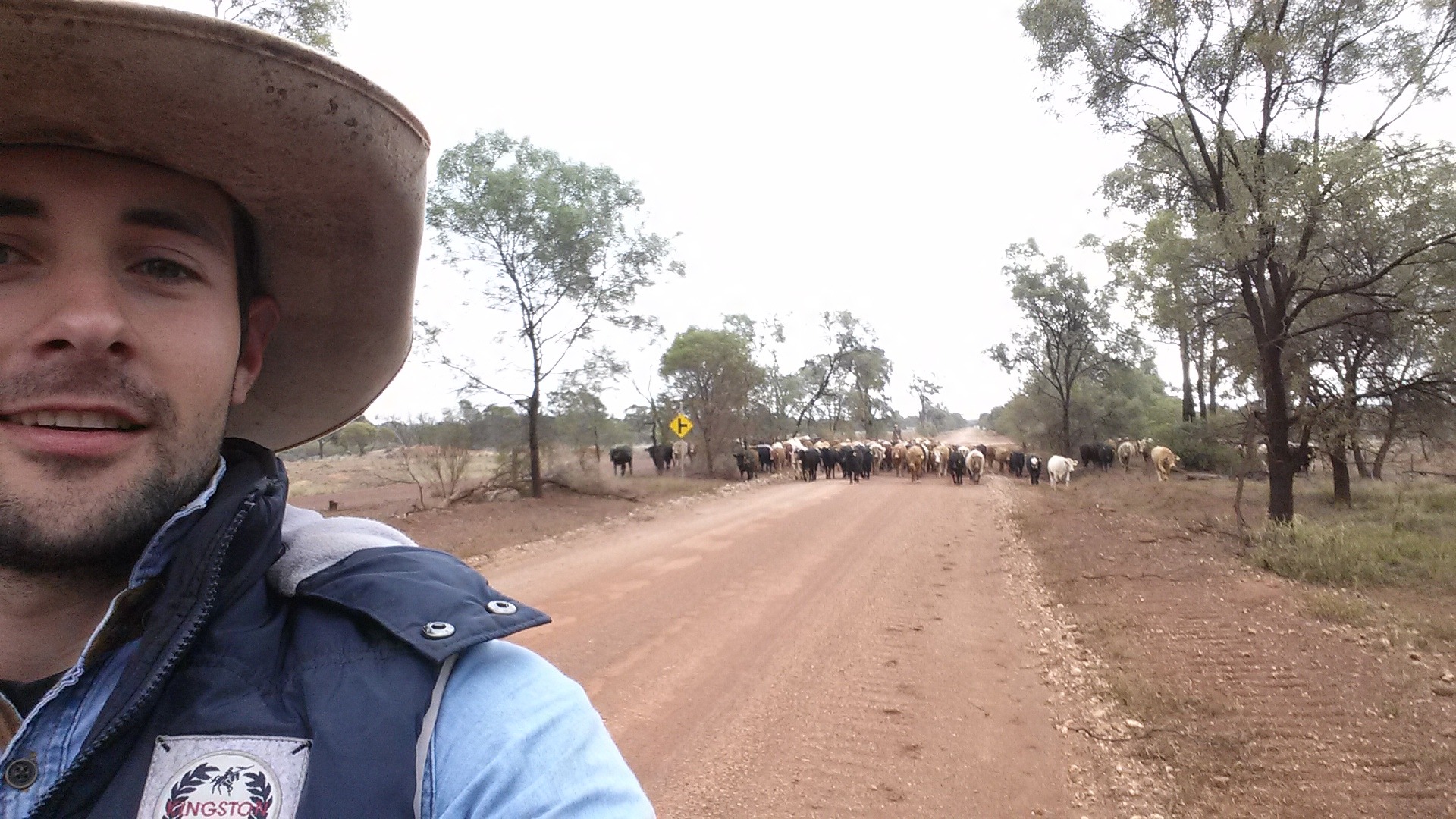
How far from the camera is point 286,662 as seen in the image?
1189 millimetres

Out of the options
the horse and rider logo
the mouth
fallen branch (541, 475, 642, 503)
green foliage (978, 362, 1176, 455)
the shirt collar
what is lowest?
fallen branch (541, 475, 642, 503)

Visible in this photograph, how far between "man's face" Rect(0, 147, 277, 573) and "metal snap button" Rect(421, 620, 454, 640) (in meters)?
0.48

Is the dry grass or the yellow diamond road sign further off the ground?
the yellow diamond road sign

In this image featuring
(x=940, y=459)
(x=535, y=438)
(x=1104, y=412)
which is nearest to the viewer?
(x=535, y=438)

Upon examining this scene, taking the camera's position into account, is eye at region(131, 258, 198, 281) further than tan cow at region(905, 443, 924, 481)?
No

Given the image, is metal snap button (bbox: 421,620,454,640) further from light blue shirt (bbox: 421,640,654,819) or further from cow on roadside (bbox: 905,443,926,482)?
cow on roadside (bbox: 905,443,926,482)

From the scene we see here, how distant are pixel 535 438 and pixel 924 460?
2012cm

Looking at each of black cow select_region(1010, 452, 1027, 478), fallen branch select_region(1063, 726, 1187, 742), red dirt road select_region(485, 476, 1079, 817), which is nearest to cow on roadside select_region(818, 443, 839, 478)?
black cow select_region(1010, 452, 1027, 478)

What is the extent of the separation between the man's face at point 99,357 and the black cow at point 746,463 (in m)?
27.3

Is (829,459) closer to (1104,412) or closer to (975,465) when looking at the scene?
(975,465)

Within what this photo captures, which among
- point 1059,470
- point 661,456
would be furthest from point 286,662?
point 661,456

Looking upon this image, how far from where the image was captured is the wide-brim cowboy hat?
1.13 m

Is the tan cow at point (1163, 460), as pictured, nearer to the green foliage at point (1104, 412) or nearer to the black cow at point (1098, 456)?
the black cow at point (1098, 456)

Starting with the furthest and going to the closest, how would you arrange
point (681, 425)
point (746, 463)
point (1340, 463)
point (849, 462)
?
point (849, 462), point (746, 463), point (681, 425), point (1340, 463)
